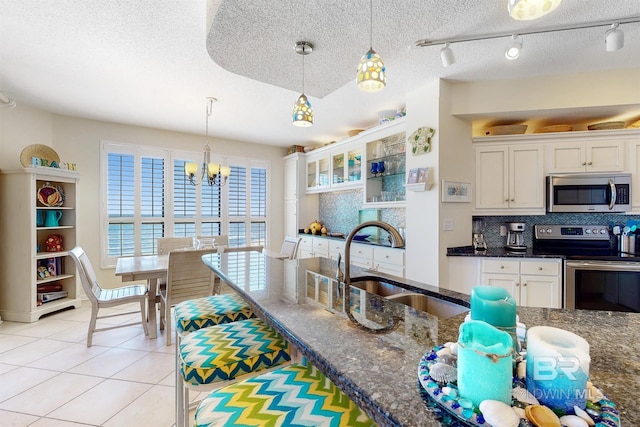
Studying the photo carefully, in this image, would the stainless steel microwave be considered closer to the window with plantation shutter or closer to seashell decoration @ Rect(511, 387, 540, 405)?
seashell decoration @ Rect(511, 387, 540, 405)

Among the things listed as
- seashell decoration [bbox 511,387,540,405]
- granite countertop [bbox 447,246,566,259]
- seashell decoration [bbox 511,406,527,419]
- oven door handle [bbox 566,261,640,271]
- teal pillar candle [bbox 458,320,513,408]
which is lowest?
oven door handle [bbox 566,261,640,271]

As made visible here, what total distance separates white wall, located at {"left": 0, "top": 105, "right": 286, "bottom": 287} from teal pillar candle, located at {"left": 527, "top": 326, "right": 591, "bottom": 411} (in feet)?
16.1

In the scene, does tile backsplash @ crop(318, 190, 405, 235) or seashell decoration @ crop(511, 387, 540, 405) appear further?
tile backsplash @ crop(318, 190, 405, 235)

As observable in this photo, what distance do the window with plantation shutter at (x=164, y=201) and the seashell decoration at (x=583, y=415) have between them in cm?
499

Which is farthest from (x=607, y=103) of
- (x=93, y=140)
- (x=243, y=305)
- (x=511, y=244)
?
(x=93, y=140)

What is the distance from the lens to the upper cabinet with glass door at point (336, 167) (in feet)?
14.0

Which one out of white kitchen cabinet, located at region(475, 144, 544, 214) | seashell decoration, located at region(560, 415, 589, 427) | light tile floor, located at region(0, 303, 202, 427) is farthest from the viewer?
white kitchen cabinet, located at region(475, 144, 544, 214)

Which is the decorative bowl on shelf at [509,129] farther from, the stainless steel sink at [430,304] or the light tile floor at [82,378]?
the light tile floor at [82,378]

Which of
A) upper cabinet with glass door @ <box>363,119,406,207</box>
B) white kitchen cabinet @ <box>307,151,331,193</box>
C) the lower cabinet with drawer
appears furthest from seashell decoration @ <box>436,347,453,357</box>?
white kitchen cabinet @ <box>307,151,331,193</box>

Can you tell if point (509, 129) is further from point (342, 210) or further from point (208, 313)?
point (208, 313)

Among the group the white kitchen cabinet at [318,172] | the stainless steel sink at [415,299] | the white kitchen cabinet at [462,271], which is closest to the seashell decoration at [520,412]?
the stainless steel sink at [415,299]

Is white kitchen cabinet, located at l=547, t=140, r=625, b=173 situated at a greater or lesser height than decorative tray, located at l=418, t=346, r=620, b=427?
greater

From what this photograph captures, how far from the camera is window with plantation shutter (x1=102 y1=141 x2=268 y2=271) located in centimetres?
420

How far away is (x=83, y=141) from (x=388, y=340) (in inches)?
195
